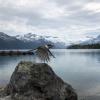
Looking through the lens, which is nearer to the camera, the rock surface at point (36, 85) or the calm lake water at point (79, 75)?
the rock surface at point (36, 85)

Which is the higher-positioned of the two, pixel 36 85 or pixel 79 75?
pixel 36 85

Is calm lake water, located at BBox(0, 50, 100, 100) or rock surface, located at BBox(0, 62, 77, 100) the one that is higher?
rock surface, located at BBox(0, 62, 77, 100)

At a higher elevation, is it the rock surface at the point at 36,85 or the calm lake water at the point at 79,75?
the rock surface at the point at 36,85

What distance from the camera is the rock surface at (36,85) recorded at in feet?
69.0

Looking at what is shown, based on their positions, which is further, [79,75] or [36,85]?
[79,75]

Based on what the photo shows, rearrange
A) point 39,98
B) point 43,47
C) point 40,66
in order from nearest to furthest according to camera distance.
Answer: point 39,98, point 40,66, point 43,47

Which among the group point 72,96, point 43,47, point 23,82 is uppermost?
point 43,47

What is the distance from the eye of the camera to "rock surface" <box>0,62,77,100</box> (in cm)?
2103

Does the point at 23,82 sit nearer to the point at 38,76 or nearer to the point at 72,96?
the point at 38,76

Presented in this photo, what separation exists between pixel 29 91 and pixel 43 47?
561 centimetres

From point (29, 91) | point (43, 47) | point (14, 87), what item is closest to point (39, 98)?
point (29, 91)

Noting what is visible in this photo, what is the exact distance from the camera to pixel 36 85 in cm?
2148

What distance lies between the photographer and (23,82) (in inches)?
831

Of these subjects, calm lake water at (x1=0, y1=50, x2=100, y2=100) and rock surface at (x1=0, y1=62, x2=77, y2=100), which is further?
calm lake water at (x1=0, y1=50, x2=100, y2=100)
